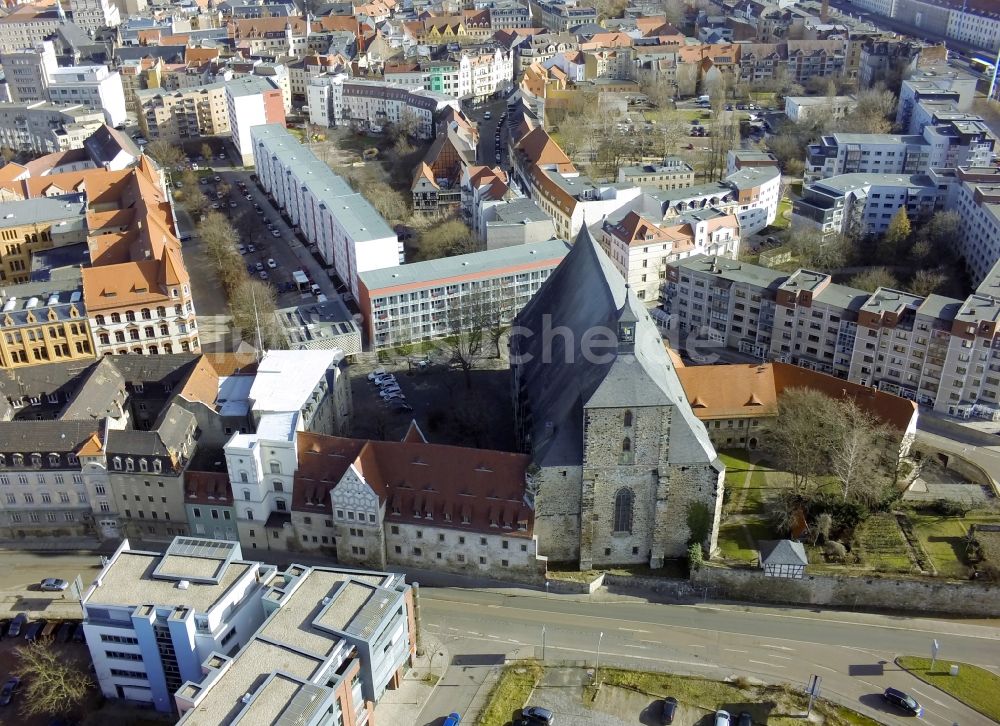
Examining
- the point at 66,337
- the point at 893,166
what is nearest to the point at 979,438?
the point at 893,166

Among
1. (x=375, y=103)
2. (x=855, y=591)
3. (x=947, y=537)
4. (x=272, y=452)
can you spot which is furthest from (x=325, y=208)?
(x=947, y=537)

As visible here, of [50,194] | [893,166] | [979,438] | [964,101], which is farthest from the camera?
[964,101]

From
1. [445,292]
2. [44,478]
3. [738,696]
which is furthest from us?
[445,292]

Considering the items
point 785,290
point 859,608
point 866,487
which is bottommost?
point 859,608

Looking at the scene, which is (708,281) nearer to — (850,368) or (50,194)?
(850,368)

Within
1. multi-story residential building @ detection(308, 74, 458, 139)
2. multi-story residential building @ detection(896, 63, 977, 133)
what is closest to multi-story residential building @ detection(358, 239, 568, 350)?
multi-story residential building @ detection(308, 74, 458, 139)

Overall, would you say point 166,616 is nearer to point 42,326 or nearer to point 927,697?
point 42,326
